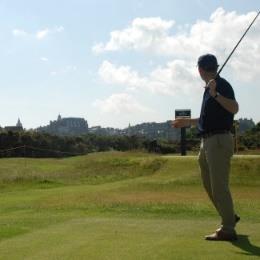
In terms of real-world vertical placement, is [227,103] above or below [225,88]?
below

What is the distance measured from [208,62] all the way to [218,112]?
59 centimetres

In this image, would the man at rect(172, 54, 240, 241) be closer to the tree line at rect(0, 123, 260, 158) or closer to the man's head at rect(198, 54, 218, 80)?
the man's head at rect(198, 54, 218, 80)

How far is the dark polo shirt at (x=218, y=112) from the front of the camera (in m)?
6.70

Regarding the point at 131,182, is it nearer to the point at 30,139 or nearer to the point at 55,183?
the point at 55,183

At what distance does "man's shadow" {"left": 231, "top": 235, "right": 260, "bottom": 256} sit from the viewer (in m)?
5.84

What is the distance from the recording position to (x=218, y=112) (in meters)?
6.73

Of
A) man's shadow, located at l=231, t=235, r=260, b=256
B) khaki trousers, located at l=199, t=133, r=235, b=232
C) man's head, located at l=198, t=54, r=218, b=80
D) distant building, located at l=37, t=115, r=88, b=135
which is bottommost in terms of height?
man's shadow, located at l=231, t=235, r=260, b=256

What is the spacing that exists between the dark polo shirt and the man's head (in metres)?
0.12

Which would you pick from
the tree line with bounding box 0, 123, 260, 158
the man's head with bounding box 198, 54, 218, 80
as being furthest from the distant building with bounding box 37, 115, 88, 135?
the man's head with bounding box 198, 54, 218, 80

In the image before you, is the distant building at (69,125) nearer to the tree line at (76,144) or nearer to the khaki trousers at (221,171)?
the tree line at (76,144)

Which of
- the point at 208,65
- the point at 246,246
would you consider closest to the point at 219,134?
the point at 208,65

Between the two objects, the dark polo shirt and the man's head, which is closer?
the dark polo shirt

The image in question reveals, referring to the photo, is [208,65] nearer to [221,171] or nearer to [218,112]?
[218,112]

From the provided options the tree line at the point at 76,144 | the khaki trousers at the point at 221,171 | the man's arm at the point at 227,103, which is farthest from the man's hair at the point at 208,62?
the tree line at the point at 76,144
